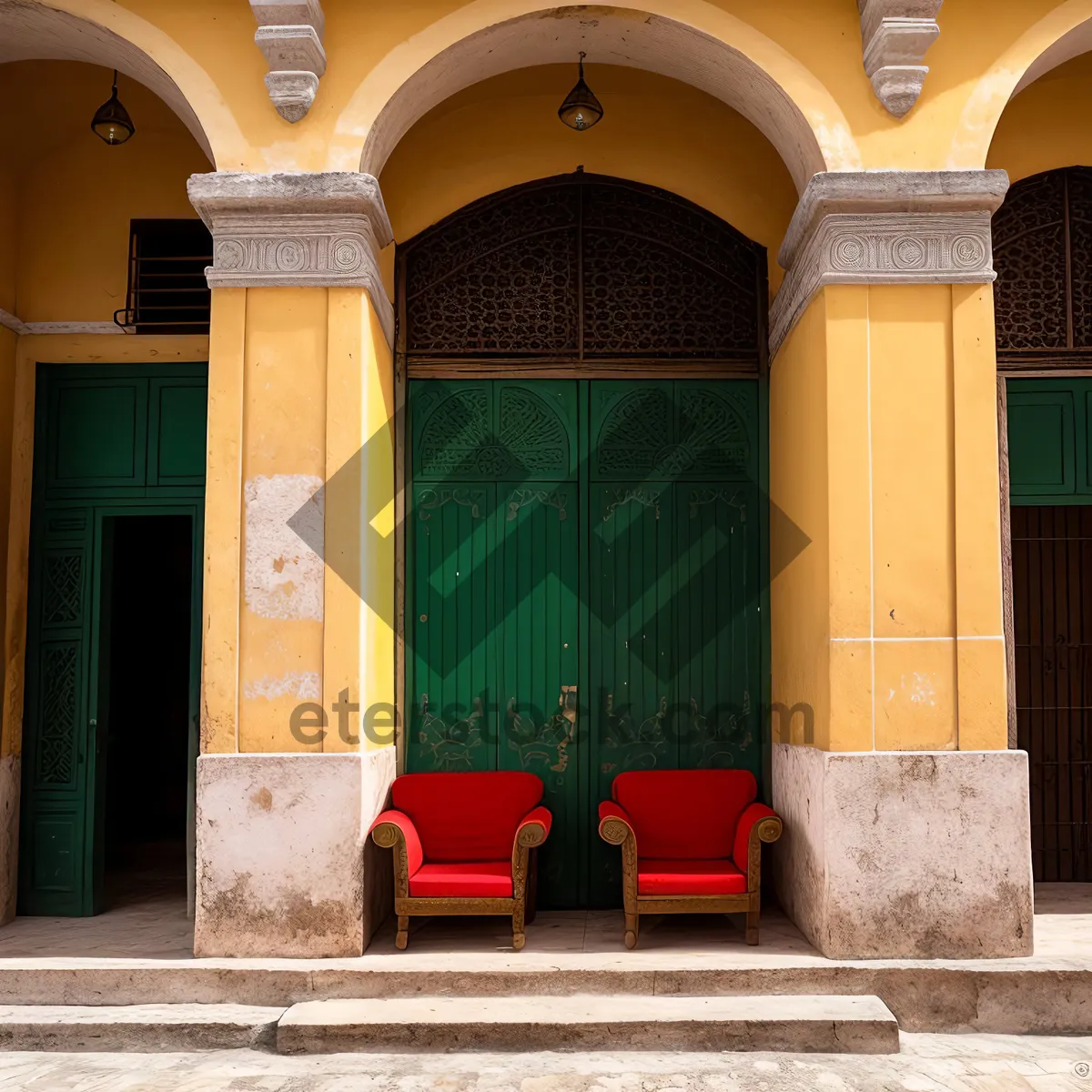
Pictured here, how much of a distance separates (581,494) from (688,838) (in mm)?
2109

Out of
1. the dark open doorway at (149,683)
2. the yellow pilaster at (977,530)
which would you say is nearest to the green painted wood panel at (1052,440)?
the yellow pilaster at (977,530)

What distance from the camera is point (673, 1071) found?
4578 mm

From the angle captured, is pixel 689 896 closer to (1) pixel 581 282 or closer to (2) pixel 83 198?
(1) pixel 581 282

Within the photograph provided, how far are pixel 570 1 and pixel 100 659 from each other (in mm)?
4647

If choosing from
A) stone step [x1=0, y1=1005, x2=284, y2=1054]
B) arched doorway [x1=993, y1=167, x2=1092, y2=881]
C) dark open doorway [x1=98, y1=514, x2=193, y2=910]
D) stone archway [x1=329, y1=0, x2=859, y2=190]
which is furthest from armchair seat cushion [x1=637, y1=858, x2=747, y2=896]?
dark open doorway [x1=98, y1=514, x2=193, y2=910]

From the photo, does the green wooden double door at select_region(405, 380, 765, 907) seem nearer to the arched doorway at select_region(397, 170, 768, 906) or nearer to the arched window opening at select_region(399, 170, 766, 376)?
the arched doorway at select_region(397, 170, 768, 906)

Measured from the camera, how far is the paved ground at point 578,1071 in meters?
4.43

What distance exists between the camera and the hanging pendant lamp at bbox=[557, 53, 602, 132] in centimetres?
623

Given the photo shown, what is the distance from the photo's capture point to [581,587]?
6809mm

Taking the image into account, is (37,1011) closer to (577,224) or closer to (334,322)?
(334,322)

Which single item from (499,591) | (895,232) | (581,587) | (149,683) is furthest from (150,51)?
(149,683)

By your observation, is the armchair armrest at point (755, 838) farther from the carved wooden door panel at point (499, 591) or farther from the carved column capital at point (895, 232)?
the carved column capital at point (895, 232)

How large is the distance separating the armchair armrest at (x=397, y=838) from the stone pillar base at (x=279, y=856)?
5.0 inches

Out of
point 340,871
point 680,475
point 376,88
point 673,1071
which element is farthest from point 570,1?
point 673,1071
